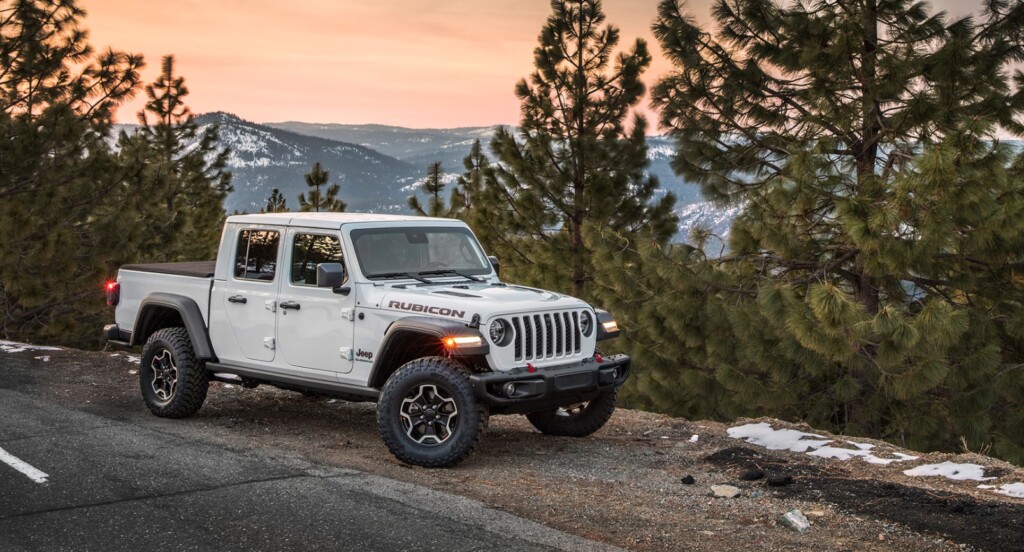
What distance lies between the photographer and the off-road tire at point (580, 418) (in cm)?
943

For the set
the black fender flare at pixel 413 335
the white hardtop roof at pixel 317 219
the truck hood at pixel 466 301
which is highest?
the white hardtop roof at pixel 317 219

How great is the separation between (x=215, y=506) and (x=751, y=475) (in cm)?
413

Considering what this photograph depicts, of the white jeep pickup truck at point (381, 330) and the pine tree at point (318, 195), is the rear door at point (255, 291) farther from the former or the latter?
the pine tree at point (318, 195)

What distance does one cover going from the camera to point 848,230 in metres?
12.6

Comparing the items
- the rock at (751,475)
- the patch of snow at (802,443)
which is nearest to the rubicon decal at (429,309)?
the rock at (751,475)

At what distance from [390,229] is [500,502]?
3188mm

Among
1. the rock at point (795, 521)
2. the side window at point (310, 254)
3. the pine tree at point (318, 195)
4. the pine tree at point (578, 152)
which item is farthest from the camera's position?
the pine tree at point (318, 195)

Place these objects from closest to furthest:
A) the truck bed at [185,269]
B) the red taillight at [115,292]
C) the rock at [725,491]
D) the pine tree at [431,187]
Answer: the rock at [725,491], the truck bed at [185,269], the red taillight at [115,292], the pine tree at [431,187]

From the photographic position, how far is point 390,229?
920 centimetres

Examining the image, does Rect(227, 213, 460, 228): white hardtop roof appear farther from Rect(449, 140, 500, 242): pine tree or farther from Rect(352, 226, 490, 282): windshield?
Rect(449, 140, 500, 242): pine tree

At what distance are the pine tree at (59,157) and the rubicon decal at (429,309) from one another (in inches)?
487

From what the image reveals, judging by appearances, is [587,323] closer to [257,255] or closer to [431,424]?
[431,424]

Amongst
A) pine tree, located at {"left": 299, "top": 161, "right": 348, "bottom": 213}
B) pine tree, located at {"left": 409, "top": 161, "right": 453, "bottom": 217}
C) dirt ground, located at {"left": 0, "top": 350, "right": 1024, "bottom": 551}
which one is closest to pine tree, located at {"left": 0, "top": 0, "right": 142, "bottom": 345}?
Result: dirt ground, located at {"left": 0, "top": 350, "right": 1024, "bottom": 551}

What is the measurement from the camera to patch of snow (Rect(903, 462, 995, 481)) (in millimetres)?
8055
